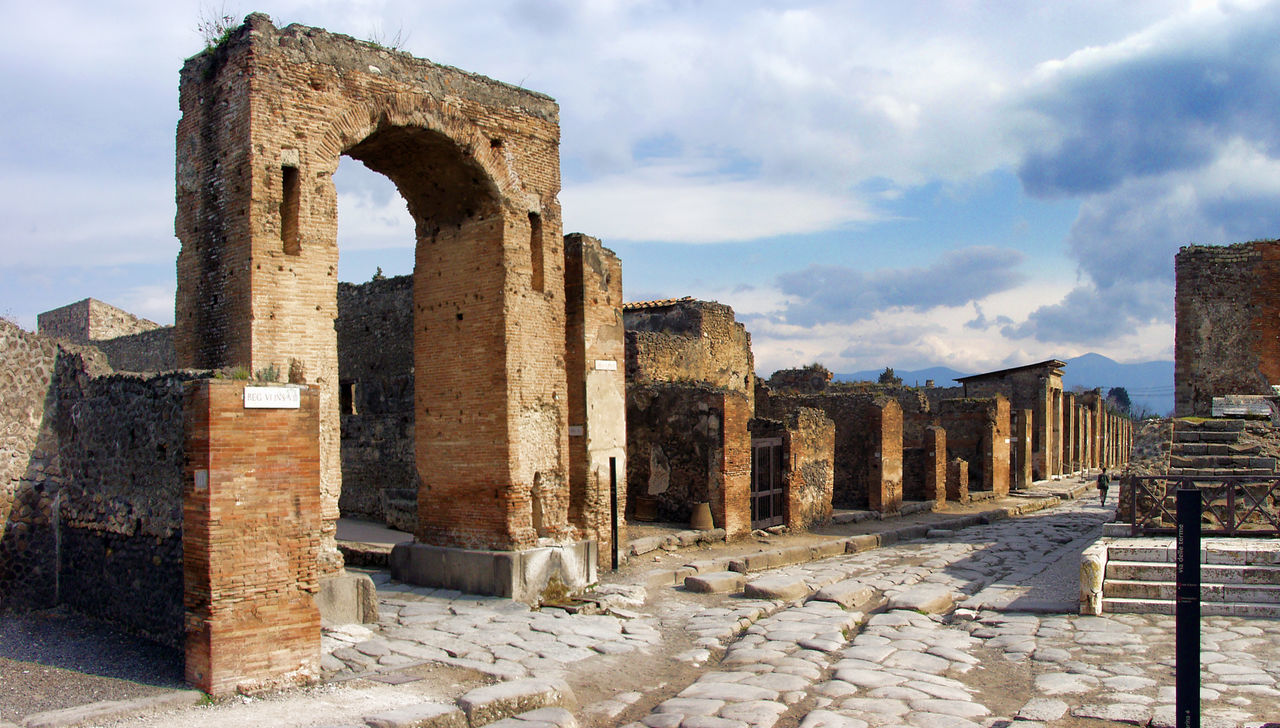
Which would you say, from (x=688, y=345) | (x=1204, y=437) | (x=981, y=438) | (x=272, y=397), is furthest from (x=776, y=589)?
(x=981, y=438)

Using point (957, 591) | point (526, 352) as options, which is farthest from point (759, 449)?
point (526, 352)

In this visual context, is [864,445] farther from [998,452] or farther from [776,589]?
[776,589]

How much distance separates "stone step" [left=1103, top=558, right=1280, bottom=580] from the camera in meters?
8.87

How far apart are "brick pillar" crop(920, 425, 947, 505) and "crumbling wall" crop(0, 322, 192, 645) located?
16.8m

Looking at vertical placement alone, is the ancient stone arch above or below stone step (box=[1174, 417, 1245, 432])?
above

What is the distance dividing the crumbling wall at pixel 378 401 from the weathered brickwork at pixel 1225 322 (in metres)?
15.7

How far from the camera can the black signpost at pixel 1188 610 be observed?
4820 millimetres

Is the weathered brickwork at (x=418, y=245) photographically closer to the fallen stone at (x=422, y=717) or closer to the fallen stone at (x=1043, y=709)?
the fallen stone at (x=422, y=717)

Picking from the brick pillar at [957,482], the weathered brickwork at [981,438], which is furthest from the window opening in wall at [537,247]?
the weathered brickwork at [981,438]

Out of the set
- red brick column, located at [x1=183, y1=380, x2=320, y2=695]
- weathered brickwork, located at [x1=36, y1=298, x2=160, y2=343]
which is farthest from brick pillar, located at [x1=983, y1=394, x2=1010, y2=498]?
weathered brickwork, located at [x1=36, y1=298, x2=160, y2=343]

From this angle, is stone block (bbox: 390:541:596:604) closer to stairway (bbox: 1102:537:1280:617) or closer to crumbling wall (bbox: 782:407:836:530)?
stairway (bbox: 1102:537:1280:617)

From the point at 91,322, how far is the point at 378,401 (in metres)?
14.7

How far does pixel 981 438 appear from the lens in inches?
953

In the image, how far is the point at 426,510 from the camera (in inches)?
425
